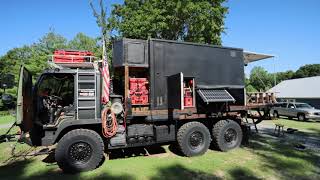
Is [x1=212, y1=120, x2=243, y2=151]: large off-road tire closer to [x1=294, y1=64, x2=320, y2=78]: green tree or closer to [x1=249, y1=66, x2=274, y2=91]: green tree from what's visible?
[x1=249, y1=66, x2=274, y2=91]: green tree

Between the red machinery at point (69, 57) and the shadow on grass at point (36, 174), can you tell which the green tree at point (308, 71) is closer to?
the red machinery at point (69, 57)

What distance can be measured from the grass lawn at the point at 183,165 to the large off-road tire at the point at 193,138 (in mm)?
296

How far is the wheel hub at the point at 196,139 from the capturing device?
10141mm

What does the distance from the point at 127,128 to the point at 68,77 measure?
250 cm

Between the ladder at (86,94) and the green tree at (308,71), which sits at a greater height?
the green tree at (308,71)

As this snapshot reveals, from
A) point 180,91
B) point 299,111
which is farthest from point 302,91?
point 180,91

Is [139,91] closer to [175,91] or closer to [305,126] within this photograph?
[175,91]

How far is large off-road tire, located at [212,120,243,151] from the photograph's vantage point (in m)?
10.7

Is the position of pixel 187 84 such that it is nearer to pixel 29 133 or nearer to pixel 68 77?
pixel 68 77

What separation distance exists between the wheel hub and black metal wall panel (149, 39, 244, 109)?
145cm

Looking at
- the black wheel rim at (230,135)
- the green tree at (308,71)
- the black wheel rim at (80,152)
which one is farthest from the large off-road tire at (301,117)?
the green tree at (308,71)

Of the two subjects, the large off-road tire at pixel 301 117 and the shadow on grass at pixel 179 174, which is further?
the large off-road tire at pixel 301 117

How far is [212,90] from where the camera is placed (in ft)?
35.3

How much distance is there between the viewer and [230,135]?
11102mm
